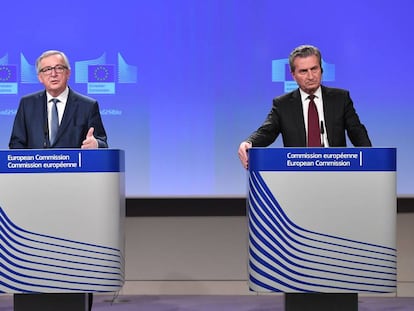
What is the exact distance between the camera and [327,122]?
3443mm

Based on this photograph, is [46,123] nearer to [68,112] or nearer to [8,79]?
[68,112]

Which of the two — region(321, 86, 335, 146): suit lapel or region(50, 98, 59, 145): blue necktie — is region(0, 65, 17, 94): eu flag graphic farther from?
region(321, 86, 335, 146): suit lapel

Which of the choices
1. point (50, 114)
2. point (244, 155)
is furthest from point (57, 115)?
point (244, 155)

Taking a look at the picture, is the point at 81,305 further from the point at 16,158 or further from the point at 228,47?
the point at 228,47

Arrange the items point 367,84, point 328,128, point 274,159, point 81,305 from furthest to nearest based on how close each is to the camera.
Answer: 1. point 367,84
2. point 328,128
3. point 81,305
4. point 274,159

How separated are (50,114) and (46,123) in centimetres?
5

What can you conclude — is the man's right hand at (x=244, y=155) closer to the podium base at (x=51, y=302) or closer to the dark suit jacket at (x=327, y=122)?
the dark suit jacket at (x=327, y=122)

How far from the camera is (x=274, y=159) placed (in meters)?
2.88

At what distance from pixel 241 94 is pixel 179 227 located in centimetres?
110

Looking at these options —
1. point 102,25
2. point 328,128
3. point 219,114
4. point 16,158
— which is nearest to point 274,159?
point 328,128

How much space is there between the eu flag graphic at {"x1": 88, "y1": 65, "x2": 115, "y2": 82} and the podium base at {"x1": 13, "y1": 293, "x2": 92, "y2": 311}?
2352 mm

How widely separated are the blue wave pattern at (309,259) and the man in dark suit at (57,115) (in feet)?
3.29

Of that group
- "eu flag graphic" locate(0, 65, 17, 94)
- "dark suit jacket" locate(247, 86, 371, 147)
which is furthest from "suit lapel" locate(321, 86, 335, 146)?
"eu flag graphic" locate(0, 65, 17, 94)

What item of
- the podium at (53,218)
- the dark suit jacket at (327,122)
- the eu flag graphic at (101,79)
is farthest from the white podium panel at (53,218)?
the eu flag graphic at (101,79)
